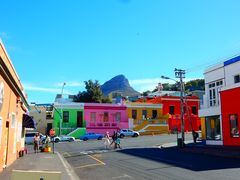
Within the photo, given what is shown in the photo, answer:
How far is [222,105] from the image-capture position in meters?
31.7

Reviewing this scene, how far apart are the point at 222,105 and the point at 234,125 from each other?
2.57m

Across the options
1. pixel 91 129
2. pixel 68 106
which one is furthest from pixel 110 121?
pixel 68 106

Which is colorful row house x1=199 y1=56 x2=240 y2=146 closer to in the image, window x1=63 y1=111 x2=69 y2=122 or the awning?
the awning

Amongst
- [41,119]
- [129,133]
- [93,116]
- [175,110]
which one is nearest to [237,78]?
[129,133]

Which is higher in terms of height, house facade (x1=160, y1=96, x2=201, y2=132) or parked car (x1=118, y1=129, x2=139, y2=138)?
house facade (x1=160, y1=96, x2=201, y2=132)

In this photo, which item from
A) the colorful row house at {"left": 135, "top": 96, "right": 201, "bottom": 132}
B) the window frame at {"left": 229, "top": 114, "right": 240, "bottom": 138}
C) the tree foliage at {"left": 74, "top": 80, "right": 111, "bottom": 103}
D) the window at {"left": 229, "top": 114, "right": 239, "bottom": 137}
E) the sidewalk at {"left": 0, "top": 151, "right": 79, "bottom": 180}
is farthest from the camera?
the tree foliage at {"left": 74, "top": 80, "right": 111, "bottom": 103}

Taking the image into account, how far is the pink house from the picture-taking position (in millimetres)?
58156

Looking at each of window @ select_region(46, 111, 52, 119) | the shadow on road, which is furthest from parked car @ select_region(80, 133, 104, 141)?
the shadow on road

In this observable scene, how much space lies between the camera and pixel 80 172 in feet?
55.6

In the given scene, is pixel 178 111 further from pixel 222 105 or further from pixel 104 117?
pixel 222 105

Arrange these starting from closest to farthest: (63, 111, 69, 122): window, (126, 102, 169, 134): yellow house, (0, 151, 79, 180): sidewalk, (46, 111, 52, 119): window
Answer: (0, 151, 79, 180): sidewalk
(63, 111, 69, 122): window
(126, 102, 169, 134): yellow house
(46, 111, 52, 119): window

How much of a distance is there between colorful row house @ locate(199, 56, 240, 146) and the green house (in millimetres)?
25487

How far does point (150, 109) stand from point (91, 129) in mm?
11897

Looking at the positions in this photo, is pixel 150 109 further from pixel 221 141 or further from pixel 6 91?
pixel 6 91
